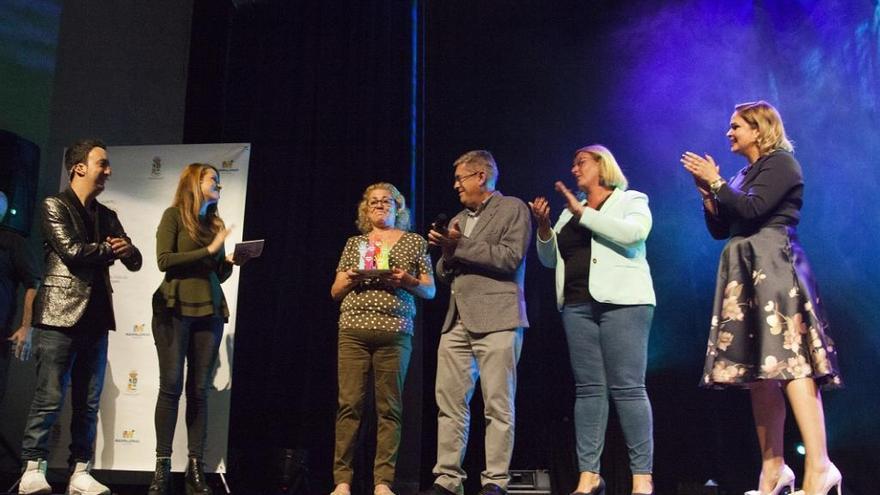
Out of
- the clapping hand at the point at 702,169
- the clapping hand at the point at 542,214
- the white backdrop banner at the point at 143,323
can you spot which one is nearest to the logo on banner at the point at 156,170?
the white backdrop banner at the point at 143,323

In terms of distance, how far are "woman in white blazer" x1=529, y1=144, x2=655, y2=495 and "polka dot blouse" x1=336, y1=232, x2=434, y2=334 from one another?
1.90 ft

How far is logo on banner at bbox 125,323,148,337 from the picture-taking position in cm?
407

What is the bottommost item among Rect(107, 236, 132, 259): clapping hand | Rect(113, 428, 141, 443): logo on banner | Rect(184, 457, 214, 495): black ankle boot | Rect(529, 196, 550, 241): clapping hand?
Rect(184, 457, 214, 495): black ankle boot

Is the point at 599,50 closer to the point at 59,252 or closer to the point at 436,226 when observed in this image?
the point at 436,226

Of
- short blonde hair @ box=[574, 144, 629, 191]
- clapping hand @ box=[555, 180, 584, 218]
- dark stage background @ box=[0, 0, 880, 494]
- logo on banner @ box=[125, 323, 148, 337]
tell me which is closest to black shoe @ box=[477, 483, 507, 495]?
dark stage background @ box=[0, 0, 880, 494]

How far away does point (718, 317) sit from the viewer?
2.75 metres

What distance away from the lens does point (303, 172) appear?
14.9ft

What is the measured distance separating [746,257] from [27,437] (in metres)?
2.90

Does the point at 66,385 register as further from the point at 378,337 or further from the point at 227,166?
the point at 227,166

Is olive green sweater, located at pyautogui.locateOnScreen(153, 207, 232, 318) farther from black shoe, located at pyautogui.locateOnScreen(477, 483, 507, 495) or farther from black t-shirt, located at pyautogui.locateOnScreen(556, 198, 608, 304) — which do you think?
black t-shirt, located at pyautogui.locateOnScreen(556, 198, 608, 304)

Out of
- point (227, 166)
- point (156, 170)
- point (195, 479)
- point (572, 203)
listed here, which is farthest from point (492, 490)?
point (156, 170)

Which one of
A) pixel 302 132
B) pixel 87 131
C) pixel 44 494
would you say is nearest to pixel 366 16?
pixel 302 132

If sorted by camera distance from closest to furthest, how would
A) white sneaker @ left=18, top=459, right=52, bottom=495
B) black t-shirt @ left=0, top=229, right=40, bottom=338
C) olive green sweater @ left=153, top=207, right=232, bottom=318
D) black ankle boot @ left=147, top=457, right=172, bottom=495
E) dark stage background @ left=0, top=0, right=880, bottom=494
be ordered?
white sneaker @ left=18, top=459, right=52, bottom=495 < black ankle boot @ left=147, top=457, right=172, bottom=495 < olive green sweater @ left=153, top=207, right=232, bottom=318 < dark stage background @ left=0, top=0, right=880, bottom=494 < black t-shirt @ left=0, top=229, right=40, bottom=338

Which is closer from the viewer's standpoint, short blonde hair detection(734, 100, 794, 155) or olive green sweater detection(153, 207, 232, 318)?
short blonde hair detection(734, 100, 794, 155)
